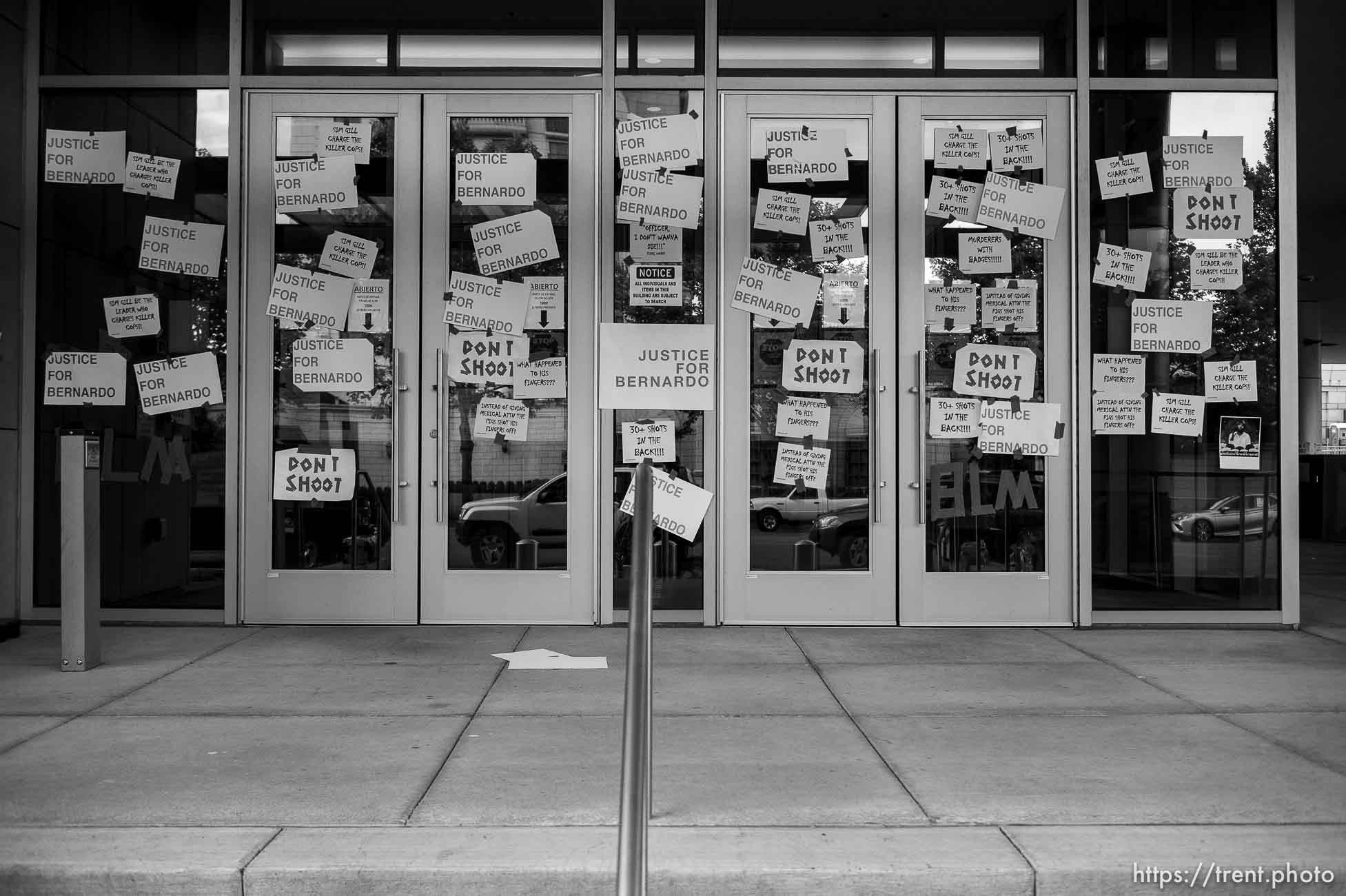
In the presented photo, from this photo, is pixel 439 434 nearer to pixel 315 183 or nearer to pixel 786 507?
pixel 315 183

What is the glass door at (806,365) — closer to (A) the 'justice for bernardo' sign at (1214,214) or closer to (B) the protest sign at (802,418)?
(B) the protest sign at (802,418)

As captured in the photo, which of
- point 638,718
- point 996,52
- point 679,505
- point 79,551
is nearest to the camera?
point 638,718

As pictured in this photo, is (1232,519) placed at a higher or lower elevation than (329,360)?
lower

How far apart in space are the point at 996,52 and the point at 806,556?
375 cm

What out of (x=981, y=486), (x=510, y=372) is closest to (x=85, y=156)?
(x=510, y=372)

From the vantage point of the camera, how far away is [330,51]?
8070 millimetres

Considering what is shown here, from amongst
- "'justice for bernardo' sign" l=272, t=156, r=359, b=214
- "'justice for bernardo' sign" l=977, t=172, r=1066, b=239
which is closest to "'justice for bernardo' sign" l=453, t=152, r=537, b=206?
"'justice for bernardo' sign" l=272, t=156, r=359, b=214

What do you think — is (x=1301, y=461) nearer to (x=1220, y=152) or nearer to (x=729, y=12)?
(x=1220, y=152)

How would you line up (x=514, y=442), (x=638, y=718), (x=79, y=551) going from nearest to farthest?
(x=638, y=718)
(x=79, y=551)
(x=514, y=442)

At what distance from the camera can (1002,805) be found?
414cm

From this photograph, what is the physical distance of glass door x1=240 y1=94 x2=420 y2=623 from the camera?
26.2 feet

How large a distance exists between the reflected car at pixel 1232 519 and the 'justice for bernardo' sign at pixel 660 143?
416 cm

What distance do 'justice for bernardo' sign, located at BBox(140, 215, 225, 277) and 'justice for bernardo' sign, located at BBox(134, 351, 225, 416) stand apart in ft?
2.06

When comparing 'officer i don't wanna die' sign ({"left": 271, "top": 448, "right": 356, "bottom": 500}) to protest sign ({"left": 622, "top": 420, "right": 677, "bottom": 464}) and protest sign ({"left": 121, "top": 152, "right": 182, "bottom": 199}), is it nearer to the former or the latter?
protest sign ({"left": 622, "top": 420, "right": 677, "bottom": 464})
